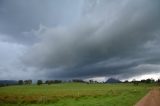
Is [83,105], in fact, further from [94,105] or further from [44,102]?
[44,102]

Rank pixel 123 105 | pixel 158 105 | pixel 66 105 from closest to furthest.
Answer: pixel 158 105
pixel 123 105
pixel 66 105

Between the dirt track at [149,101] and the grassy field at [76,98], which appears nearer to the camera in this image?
the dirt track at [149,101]

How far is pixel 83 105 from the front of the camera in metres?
32.5

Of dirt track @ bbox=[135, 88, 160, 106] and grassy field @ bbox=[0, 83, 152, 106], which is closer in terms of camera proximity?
dirt track @ bbox=[135, 88, 160, 106]

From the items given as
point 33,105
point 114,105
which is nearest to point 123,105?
point 114,105

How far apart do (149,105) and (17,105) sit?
2028 cm

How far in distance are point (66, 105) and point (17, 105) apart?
29.5ft

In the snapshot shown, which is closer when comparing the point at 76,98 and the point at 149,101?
the point at 149,101

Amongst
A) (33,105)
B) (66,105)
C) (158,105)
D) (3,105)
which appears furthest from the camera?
(3,105)

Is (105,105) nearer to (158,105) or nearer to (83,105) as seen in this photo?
(83,105)

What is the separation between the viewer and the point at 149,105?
92.9ft

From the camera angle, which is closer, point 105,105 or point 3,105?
point 105,105

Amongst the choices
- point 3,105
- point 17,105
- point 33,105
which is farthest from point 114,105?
point 3,105

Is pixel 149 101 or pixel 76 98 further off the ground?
pixel 76 98
